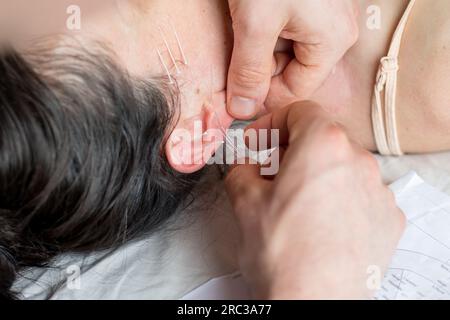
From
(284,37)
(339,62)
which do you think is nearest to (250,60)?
(284,37)

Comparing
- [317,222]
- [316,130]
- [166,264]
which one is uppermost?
[316,130]

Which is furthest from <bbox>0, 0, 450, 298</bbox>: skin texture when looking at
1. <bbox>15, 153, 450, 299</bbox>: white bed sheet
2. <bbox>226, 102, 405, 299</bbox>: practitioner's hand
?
<bbox>15, 153, 450, 299</bbox>: white bed sheet

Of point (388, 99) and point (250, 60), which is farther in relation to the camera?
point (388, 99)

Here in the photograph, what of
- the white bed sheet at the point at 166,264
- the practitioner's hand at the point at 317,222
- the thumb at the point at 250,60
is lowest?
the white bed sheet at the point at 166,264

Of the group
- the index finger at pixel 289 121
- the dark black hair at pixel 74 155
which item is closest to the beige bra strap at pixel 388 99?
the index finger at pixel 289 121

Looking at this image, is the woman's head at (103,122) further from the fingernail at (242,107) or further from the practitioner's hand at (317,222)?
the practitioner's hand at (317,222)

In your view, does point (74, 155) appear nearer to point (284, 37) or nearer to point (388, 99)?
point (284, 37)

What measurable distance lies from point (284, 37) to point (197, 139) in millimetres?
235

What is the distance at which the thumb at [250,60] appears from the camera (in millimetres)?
884

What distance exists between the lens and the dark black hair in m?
0.74

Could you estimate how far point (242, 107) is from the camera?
999 millimetres

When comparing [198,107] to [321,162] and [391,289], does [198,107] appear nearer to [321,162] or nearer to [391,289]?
[321,162]

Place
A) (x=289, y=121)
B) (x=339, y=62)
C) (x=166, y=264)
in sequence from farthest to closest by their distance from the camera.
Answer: (x=339, y=62) → (x=166, y=264) → (x=289, y=121)

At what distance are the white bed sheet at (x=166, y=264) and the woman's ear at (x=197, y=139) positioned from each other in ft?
0.36
